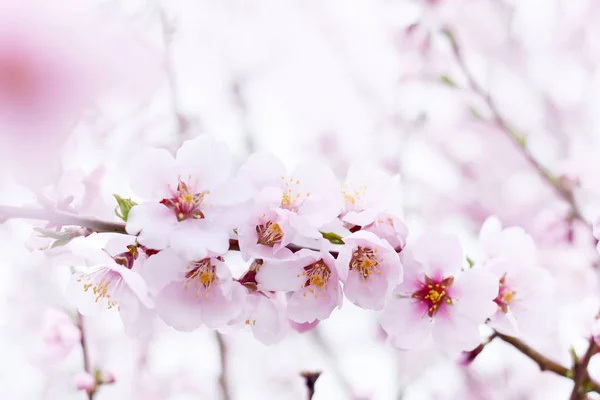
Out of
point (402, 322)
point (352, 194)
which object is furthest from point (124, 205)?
point (402, 322)

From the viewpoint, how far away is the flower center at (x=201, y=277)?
0.65 m

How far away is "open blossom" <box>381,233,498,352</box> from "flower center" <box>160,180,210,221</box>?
25cm

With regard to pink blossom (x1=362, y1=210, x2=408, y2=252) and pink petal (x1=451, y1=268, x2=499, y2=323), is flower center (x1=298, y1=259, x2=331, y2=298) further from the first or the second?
pink petal (x1=451, y1=268, x2=499, y2=323)

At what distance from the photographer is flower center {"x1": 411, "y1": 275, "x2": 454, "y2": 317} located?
0.73m

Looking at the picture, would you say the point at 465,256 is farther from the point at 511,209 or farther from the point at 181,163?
the point at 511,209

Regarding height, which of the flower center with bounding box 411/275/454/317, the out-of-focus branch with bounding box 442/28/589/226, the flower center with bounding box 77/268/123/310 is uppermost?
the out-of-focus branch with bounding box 442/28/589/226

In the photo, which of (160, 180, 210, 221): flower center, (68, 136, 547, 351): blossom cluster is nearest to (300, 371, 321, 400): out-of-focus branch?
(68, 136, 547, 351): blossom cluster

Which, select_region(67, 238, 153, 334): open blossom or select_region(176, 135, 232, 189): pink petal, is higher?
select_region(176, 135, 232, 189): pink petal

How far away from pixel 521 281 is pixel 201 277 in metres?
0.44

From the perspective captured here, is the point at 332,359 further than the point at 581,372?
Yes

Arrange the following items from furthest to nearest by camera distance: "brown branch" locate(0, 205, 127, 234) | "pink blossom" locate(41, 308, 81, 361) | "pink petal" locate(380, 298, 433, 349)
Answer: "pink blossom" locate(41, 308, 81, 361), "pink petal" locate(380, 298, 433, 349), "brown branch" locate(0, 205, 127, 234)

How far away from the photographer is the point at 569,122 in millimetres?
2553

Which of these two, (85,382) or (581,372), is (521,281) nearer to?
(581,372)

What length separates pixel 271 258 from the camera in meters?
0.61
